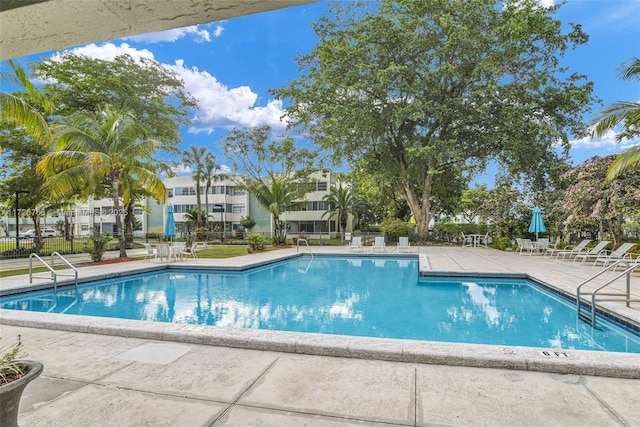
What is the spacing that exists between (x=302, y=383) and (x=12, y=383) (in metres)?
2.16

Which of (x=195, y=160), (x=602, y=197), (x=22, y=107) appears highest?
(x=195, y=160)

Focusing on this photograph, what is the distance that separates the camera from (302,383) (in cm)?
333

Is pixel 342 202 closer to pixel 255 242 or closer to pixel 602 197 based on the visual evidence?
pixel 255 242

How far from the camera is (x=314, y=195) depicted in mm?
40125

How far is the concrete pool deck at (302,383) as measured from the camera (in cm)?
273

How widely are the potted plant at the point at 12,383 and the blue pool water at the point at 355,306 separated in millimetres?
4358

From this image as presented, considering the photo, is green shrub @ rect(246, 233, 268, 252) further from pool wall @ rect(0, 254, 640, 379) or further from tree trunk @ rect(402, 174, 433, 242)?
pool wall @ rect(0, 254, 640, 379)

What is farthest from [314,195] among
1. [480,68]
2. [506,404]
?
[506,404]

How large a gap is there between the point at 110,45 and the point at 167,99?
4033 millimetres

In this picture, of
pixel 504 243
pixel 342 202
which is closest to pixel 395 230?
pixel 504 243

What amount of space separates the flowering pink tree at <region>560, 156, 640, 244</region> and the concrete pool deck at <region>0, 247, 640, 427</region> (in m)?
10.7

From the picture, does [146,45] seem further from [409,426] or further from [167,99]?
[409,426]

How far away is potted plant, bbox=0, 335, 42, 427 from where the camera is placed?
203 cm

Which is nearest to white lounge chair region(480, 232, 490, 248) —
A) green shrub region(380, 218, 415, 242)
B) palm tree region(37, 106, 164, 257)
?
green shrub region(380, 218, 415, 242)
